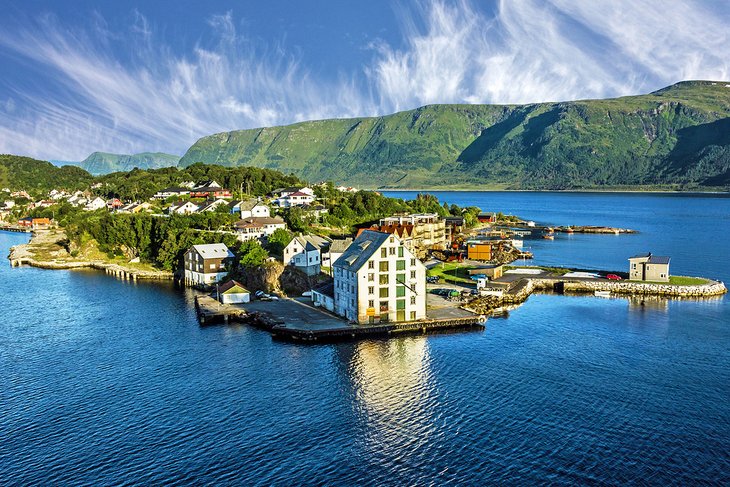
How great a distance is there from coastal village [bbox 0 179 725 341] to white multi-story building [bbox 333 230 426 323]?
11cm

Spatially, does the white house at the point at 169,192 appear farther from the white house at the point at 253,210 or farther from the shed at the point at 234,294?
the shed at the point at 234,294

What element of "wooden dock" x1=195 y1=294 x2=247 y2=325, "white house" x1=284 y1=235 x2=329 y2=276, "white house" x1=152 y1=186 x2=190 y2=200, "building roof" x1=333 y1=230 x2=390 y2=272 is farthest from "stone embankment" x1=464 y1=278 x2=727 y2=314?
"white house" x1=152 y1=186 x2=190 y2=200

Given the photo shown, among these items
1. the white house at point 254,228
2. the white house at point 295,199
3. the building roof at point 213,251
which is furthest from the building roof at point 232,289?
the white house at point 295,199

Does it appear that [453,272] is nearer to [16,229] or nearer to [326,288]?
[326,288]

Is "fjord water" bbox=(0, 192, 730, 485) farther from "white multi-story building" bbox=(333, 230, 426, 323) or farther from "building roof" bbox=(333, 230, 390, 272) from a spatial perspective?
"building roof" bbox=(333, 230, 390, 272)

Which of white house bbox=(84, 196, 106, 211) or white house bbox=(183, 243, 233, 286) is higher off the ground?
white house bbox=(84, 196, 106, 211)

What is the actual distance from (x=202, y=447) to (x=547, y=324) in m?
43.1

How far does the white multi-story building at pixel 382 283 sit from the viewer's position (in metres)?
60.5

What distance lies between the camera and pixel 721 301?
2972 inches

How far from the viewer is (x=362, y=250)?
6338cm

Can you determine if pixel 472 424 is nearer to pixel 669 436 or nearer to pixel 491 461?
pixel 491 461

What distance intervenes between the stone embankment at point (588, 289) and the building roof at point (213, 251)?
4160 centimetres

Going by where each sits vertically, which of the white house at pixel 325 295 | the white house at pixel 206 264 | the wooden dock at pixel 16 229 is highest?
the wooden dock at pixel 16 229

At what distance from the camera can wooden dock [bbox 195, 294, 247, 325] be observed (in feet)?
218
